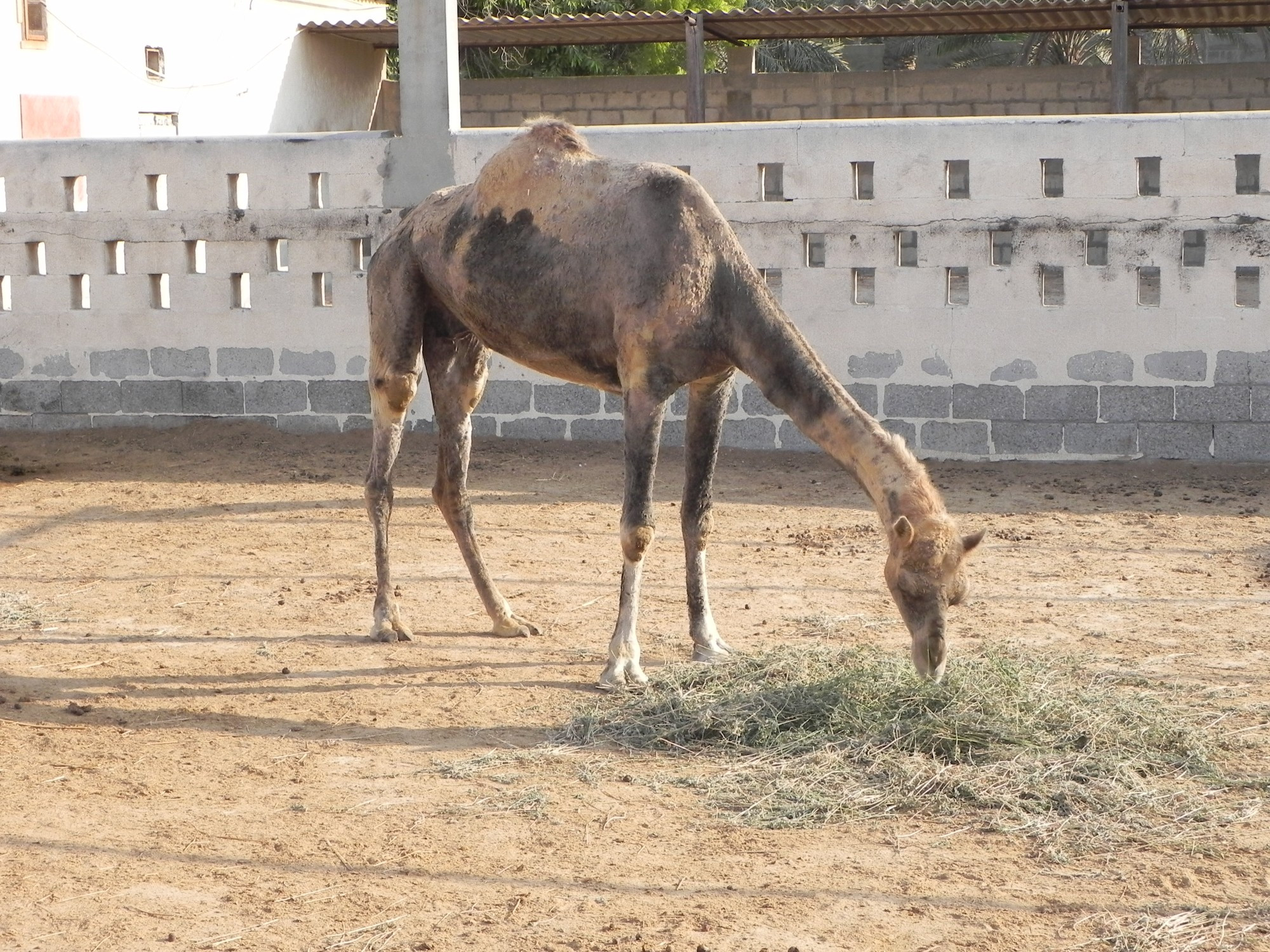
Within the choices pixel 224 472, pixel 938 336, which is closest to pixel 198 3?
pixel 224 472

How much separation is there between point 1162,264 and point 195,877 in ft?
28.8

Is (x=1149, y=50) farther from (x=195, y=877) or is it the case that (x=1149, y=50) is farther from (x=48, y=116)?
(x=195, y=877)

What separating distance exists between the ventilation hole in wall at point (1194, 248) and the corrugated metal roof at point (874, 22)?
14.4 feet

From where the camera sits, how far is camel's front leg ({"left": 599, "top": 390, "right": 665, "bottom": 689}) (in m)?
6.02

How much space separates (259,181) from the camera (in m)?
12.0

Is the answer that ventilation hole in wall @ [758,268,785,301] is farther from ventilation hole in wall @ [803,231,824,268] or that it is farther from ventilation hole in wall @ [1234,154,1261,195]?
ventilation hole in wall @ [1234,154,1261,195]

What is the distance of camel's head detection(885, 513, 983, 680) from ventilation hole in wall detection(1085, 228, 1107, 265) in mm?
6162

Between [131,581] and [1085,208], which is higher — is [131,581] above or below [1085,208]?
below

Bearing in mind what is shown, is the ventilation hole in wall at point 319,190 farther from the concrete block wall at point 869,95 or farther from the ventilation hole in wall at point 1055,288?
the concrete block wall at point 869,95

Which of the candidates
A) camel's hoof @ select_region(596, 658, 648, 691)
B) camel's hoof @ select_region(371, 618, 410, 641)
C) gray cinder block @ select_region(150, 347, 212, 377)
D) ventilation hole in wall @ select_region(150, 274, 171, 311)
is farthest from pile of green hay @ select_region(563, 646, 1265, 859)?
ventilation hole in wall @ select_region(150, 274, 171, 311)

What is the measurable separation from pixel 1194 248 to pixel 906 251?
211cm

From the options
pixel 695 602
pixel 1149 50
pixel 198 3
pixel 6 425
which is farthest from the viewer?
pixel 1149 50

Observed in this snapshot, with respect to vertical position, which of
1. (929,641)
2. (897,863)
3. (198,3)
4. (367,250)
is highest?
(198,3)

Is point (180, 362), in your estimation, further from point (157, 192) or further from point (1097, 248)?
point (1097, 248)
